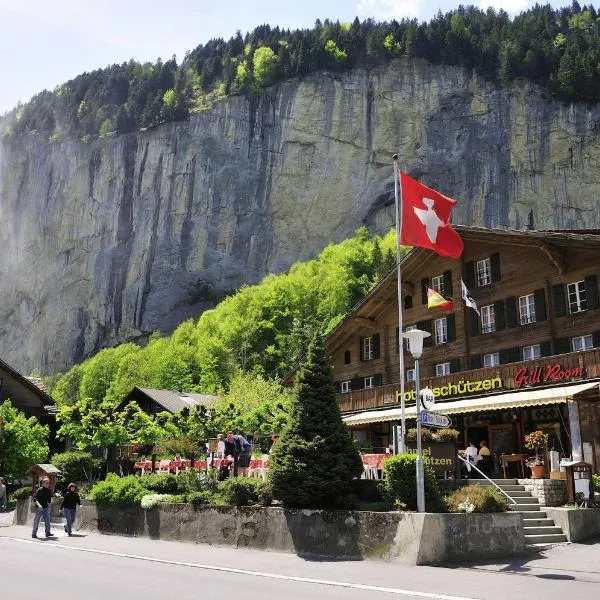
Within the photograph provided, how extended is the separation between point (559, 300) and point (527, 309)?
1.83 metres

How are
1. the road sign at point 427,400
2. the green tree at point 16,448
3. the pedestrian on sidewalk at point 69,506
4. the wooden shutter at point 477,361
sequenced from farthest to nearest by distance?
the green tree at point 16,448 < the wooden shutter at point 477,361 < the pedestrian on sidewalk at point 69,506 < the road sign at point 427,400

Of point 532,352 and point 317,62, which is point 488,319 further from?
point 317,62

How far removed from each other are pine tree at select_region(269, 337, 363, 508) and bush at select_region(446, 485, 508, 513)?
2.54 metres

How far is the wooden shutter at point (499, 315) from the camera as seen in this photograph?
30656 millimetres

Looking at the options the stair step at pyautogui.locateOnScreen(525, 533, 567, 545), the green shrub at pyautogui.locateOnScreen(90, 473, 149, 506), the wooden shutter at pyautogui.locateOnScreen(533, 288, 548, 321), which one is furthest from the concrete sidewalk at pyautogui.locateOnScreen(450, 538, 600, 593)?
the wooden shutter at pyautogui.locateOnScreen(533, 288, 548, 321)

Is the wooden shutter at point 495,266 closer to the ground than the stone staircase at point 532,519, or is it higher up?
higher up

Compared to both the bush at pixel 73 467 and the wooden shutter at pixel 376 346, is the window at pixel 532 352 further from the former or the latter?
the bush at pixel 73 467

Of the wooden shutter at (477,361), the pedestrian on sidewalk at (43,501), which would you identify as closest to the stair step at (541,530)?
the pedestrian on sidewalk at (43,501)

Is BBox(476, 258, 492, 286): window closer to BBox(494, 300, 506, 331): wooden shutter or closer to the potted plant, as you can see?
BBox(494, 300, 506, 331): wooden shutter

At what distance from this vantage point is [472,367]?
1246 inches

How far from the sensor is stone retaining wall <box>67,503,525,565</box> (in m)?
14.3

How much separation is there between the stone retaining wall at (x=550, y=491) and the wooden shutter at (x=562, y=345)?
33.7ft

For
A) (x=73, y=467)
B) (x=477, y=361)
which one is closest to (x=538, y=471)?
(x=477, y=361)

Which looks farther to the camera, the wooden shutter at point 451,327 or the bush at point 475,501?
the wooden shutter at point 451,327
